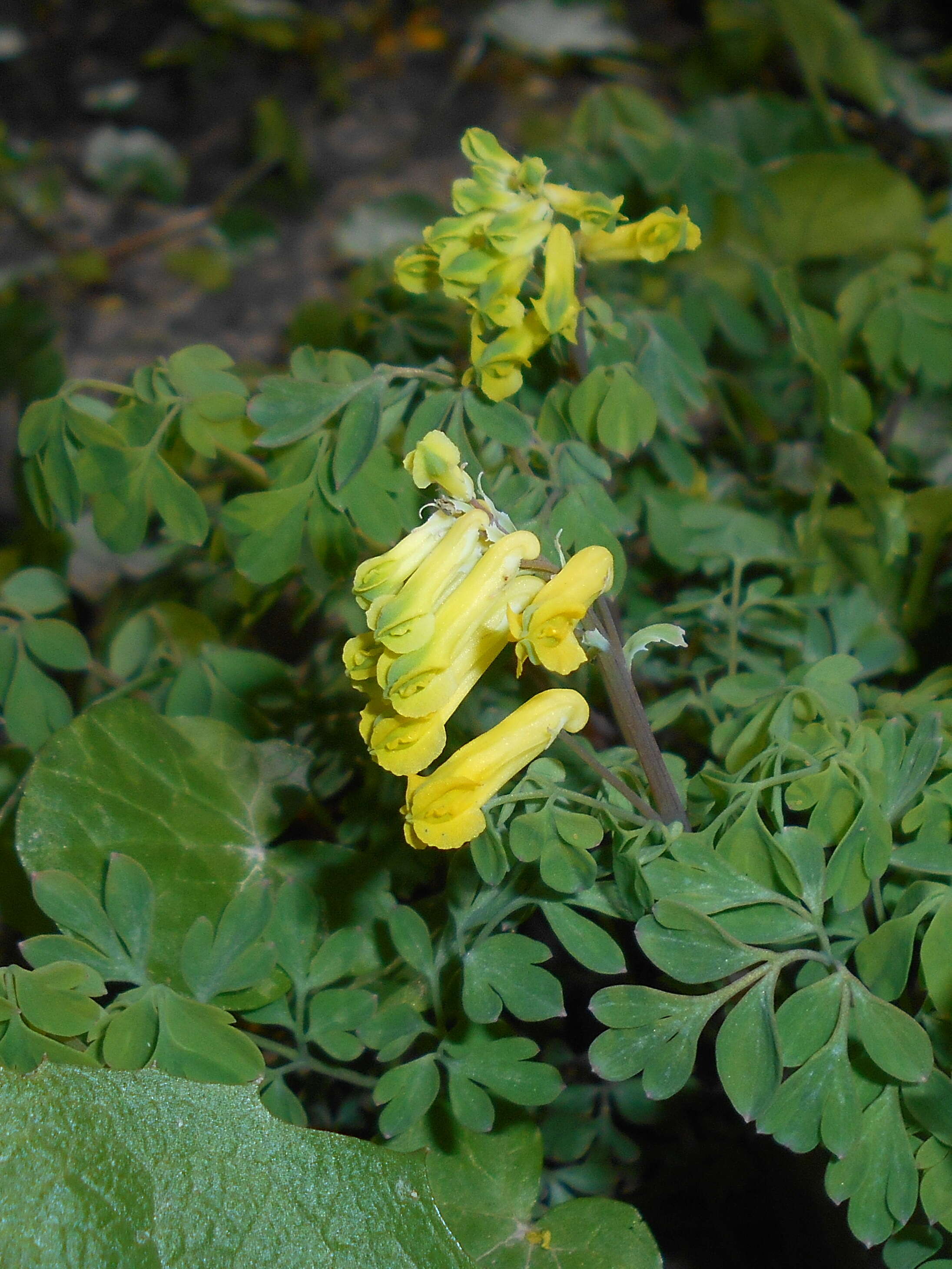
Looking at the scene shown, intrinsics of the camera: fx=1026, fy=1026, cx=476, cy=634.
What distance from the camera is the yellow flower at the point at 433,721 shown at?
81 cm

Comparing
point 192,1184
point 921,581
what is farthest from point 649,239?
point 192,1184

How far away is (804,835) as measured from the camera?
0.88 meters

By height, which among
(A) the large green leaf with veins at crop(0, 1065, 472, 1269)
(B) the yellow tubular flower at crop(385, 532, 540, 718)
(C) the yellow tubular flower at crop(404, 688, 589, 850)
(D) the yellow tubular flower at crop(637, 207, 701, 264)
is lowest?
(A) the large green leaf with veins at crop(0, 1065, 472, 1269)

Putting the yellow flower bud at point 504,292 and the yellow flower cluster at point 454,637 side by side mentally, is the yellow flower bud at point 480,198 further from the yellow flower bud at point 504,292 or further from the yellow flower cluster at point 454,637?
the yellow flower cluster at point 454,637

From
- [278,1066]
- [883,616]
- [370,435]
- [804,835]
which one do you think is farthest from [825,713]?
[278,1066]

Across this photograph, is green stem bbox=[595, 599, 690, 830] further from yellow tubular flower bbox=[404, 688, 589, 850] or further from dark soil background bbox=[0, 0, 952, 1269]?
dark soil background bbox=[0, 0, 952, 1269]

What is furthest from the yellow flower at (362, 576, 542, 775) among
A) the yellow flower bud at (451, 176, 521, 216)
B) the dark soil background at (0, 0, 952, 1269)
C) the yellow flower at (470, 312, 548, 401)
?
the dark soil background at (0, 0, 952, 1269)

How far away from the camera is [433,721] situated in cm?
82

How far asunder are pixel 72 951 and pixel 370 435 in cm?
58

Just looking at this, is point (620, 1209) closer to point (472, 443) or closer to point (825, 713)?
point (825, 713)

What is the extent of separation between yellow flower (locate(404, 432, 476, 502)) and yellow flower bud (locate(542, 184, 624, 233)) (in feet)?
1.04

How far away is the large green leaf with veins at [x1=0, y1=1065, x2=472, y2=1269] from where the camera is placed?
0.84m

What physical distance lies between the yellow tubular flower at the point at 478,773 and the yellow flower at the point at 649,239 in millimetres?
489

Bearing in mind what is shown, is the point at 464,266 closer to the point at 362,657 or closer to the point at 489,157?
the point at 489,157
